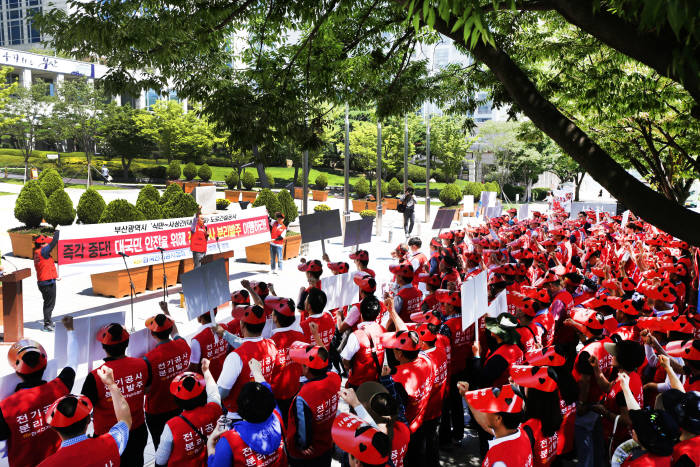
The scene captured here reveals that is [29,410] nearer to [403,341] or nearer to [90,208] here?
[403,341]

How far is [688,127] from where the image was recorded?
13.9 m

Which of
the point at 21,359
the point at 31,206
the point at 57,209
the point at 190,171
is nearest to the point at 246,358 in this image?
the point at 21,359

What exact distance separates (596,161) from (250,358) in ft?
11.6

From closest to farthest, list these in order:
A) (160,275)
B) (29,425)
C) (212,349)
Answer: (29,425) → (212,349) → (160,275)

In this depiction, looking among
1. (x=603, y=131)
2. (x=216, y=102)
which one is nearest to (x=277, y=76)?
(x=216, y=102)

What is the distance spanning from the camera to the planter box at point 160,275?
1445 centimetres

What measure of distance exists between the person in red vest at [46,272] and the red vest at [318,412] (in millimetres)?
8162

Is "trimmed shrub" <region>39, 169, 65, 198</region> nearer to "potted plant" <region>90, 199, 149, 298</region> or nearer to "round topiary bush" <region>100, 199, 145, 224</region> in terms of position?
"round topiary bush" <region>100, 199, 145, 224</region>

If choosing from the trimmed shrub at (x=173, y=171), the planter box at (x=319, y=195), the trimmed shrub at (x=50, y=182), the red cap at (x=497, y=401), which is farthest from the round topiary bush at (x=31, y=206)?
the trimmed shrub at (x=173, y=171)

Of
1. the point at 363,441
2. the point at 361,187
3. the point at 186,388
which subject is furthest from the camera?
the point at 361,187

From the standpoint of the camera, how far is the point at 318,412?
4.53 m

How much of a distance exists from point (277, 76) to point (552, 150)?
164 feet

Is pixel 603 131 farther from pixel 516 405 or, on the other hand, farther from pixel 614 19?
pixel 516 405

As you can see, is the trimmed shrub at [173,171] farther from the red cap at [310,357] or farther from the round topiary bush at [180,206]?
the red cap at [310,357]
